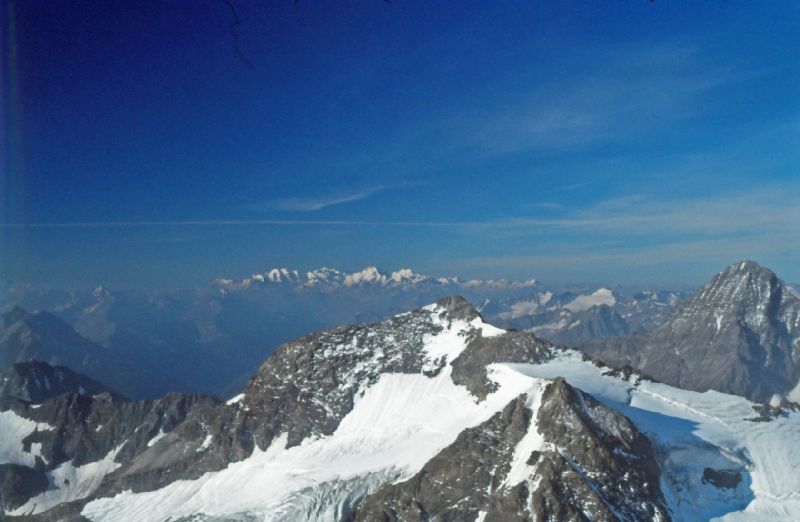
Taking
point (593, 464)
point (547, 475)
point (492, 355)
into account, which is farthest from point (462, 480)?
point (492, 355)

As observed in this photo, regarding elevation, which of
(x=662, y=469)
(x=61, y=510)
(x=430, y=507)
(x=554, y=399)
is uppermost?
(x=554, y=399)

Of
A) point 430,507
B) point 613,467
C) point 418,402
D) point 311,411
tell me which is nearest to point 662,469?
point 613,467

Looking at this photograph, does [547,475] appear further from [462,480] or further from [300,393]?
[300,393]

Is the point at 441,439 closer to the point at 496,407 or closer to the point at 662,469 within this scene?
the point at 496,407

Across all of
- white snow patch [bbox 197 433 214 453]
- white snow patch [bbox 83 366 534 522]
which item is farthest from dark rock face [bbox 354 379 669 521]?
white snow patch [bbox 197 433 214 453]

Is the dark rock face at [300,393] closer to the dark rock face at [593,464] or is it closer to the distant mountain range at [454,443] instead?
the distant mountain range at [454,443]
